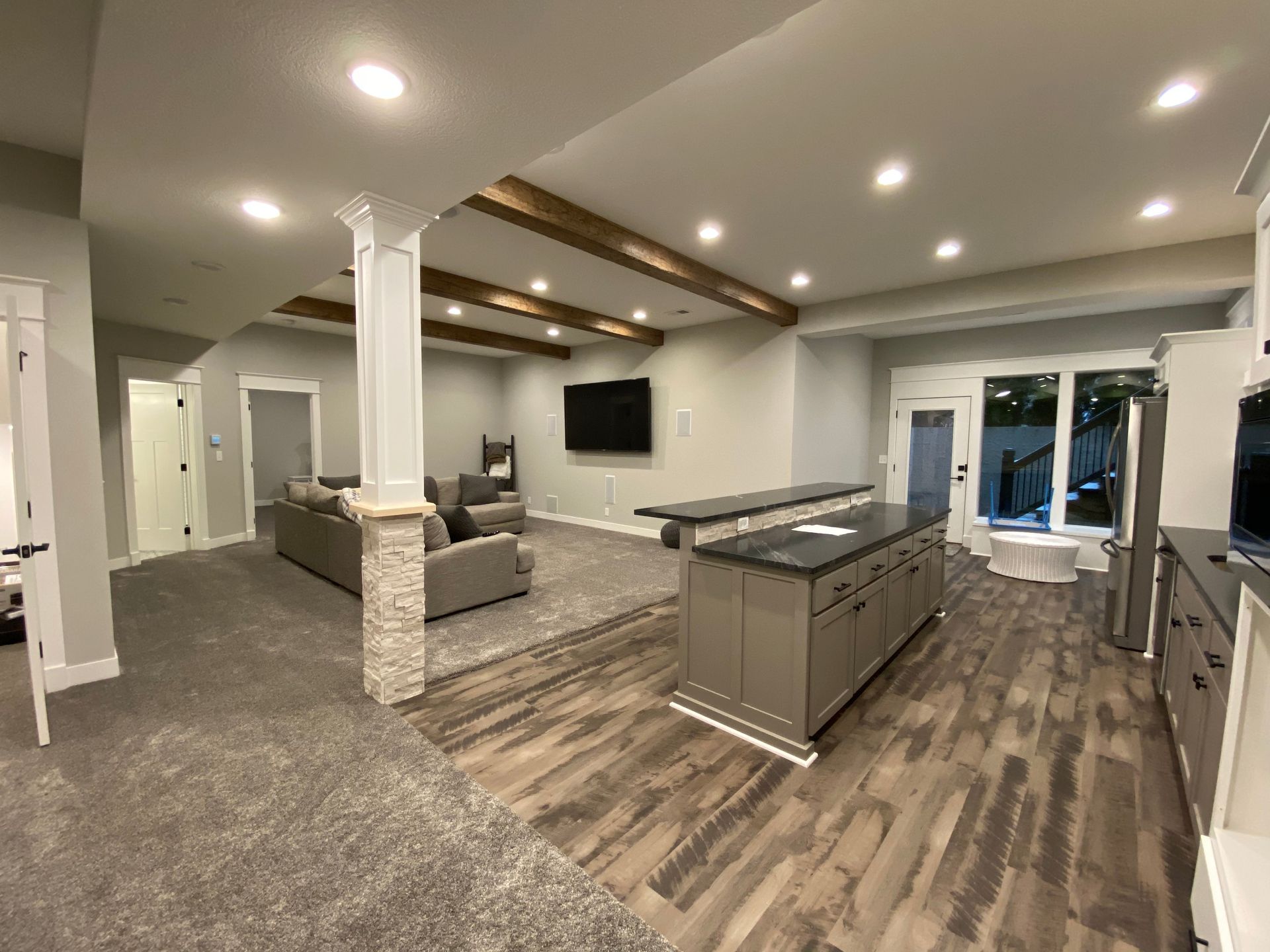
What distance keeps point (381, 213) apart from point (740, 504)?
7.80ft

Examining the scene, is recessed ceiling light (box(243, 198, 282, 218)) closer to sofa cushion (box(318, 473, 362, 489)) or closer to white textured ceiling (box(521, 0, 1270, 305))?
white textured ceiling (box(521, 0, 1270, 305))

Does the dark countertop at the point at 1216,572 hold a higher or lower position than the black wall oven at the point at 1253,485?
lower

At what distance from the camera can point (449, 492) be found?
24.4 ft

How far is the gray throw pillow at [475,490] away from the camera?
7.35 metres

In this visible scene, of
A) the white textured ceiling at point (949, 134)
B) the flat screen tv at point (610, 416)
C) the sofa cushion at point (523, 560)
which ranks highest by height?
the white textured ceiling at point (949, 134)

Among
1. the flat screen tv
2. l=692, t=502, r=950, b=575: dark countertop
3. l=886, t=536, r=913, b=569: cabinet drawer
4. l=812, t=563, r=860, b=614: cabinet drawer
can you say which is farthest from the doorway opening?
l=886, t=536, r=913, b=569: cabinet drawer

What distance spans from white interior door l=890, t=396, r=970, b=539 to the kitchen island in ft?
13.4

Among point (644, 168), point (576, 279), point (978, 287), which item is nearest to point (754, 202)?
point (644, 168)

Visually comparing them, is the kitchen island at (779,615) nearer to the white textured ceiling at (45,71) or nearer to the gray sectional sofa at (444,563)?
the gray sectional sofa at (444,563)

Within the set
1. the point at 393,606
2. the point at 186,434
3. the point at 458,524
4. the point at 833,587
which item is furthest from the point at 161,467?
the point at 833,587

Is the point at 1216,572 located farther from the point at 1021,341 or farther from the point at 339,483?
the point at 339,483

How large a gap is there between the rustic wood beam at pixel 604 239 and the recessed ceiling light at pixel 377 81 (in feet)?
3.58

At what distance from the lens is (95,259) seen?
3229 mm

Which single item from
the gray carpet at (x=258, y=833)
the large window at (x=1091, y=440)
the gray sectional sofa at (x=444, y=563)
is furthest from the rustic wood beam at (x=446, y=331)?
the large window at (x=1091, y=440)
